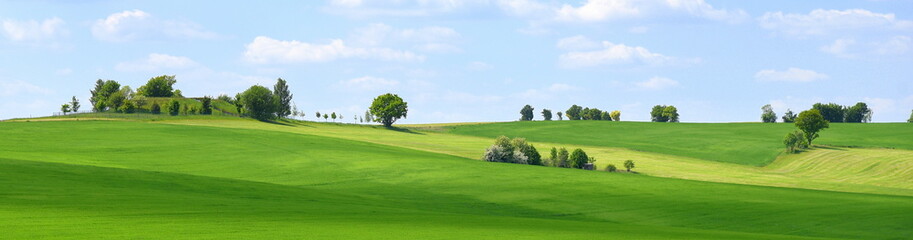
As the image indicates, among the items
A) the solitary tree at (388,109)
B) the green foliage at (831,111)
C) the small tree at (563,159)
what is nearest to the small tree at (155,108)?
the solitary tree at (388,109)

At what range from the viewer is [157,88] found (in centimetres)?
16675

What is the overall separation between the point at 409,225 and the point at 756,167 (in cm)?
7625

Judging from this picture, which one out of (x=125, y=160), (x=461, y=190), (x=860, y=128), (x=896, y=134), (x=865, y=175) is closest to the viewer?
(x=461, y=190)

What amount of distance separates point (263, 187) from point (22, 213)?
1911 centimetres

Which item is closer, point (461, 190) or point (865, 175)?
point (461, 190)

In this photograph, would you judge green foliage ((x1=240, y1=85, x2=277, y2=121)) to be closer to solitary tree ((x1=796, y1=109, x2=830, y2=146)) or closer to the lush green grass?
the lush green grass

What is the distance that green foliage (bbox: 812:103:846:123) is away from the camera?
173125 mm

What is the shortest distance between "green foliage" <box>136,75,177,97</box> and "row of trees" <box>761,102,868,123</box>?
392 ft

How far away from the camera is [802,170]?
9281 centimetres

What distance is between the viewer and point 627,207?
4709 centimetres

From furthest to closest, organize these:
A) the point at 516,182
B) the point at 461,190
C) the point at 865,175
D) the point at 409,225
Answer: the point at 865,175 → the point at 516,182 → the point at 461,190 → the point at 409,225

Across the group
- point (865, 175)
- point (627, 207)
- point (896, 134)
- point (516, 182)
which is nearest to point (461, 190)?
point (516, 182)

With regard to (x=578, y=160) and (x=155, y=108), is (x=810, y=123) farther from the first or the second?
(x=155, y=108)

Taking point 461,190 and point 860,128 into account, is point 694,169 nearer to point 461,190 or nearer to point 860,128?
point 461,190
